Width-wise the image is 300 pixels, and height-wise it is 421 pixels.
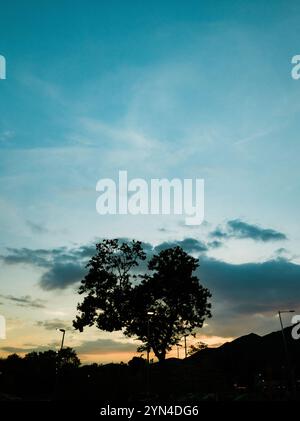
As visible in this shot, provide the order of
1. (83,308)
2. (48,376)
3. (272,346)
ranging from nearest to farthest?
(83,308) → (48,376) → (272,346)

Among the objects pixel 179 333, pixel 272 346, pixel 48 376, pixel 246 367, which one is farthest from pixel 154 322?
pixel 272 346

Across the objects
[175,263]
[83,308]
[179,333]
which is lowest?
[179,333]

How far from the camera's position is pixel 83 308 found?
4219 centimetres

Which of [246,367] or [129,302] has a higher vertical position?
[129,302]

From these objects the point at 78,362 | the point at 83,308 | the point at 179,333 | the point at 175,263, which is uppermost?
the point at 175,263

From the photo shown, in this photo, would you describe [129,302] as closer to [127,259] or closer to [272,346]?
[127,259]

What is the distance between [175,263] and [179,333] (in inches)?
350

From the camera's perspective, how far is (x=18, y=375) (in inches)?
3329

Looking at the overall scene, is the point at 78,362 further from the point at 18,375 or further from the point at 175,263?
the point at 175,263
